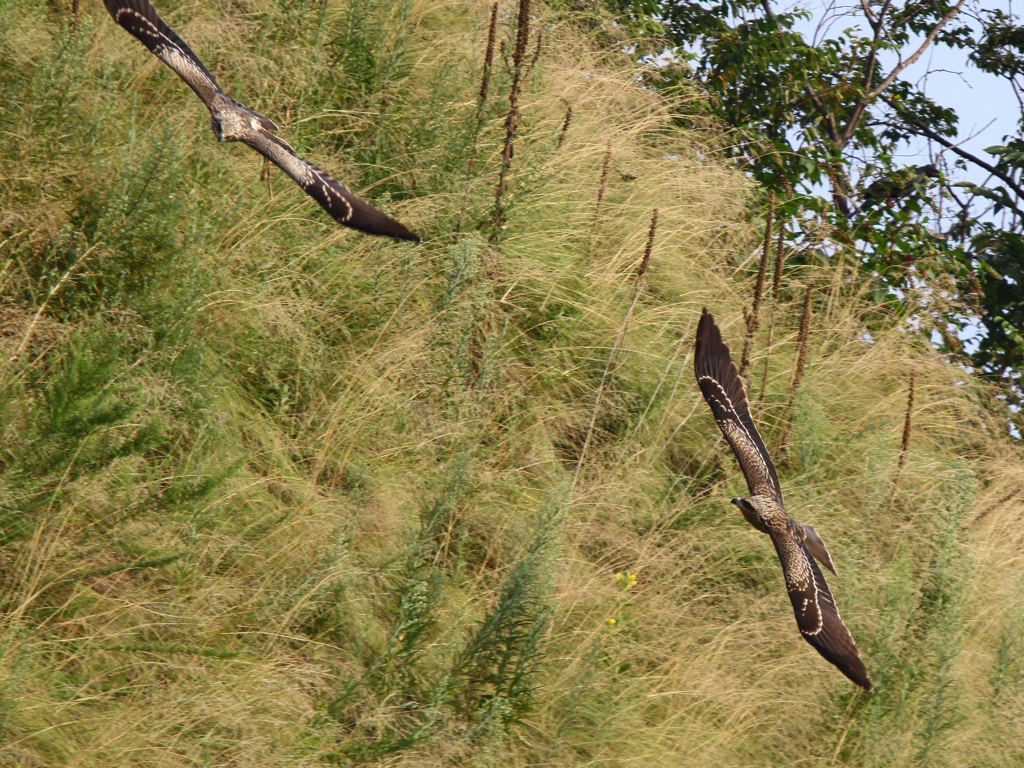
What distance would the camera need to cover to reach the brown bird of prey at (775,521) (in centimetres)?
419

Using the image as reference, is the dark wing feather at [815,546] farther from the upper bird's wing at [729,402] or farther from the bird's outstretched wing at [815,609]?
the upper bird's wing at [729,402]

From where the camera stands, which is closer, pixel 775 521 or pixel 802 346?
pixel 775 521

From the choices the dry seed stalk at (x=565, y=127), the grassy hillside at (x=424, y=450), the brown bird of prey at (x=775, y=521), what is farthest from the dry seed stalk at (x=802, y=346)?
the dry seed stalk at (x=565, y=127)

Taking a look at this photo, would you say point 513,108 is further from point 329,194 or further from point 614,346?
point 329,194

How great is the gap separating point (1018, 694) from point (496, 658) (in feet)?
6.68

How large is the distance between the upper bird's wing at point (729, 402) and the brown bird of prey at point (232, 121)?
149cm

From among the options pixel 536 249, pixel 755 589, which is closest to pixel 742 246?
pixel 536 249

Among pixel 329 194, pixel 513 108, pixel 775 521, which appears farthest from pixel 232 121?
pixel 775 521

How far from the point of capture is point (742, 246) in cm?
744

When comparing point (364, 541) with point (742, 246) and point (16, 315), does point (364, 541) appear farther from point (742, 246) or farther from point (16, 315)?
point (742, 246)

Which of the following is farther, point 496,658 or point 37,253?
point 37,253

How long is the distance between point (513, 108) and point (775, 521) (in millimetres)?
2328

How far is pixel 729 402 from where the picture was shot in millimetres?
5184

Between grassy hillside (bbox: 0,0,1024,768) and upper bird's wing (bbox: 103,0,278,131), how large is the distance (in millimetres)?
305
